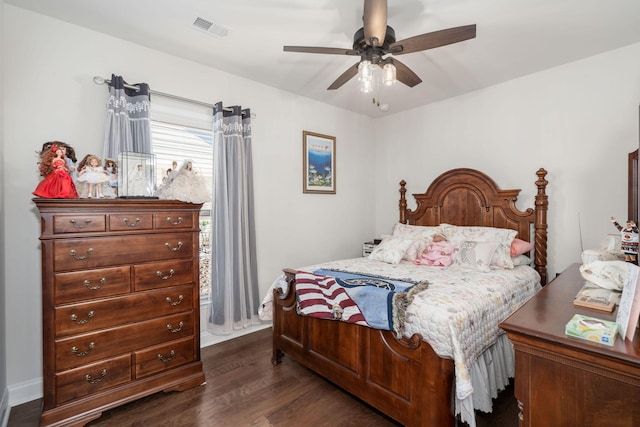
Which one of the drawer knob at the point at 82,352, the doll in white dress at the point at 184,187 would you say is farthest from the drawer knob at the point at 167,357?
the doll in white dress at the point at 184,187

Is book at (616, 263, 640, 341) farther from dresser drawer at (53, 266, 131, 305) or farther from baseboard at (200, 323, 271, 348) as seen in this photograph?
baseboard at (200, 323, 271, 348)

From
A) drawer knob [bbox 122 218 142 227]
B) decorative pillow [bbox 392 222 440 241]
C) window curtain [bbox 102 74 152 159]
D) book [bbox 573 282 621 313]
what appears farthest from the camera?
decorative pillow [bbox 392 222 440 241]

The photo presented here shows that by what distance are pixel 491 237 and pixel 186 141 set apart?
317 centimetres

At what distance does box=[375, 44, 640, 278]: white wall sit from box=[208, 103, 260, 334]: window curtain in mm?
2140

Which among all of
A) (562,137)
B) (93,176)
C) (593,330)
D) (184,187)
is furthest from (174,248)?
(562,137)

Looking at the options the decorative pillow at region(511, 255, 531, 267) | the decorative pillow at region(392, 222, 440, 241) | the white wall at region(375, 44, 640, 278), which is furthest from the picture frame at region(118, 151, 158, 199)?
the decorative pillow at region(511, 255, 531, 267)

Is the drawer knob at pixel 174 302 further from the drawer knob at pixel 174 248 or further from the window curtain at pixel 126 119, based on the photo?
the window curtain at pixel 126 119

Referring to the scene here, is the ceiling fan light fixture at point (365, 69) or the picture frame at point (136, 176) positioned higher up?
the ceiling fan light fixture at point (365, 69)

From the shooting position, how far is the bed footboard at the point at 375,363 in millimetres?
1611

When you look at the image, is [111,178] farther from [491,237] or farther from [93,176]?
[491,237]

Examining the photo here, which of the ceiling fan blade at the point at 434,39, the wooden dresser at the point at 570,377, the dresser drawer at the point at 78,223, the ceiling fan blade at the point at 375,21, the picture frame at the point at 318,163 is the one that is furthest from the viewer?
the picture frame at the point at 318,163

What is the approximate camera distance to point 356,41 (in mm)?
1837

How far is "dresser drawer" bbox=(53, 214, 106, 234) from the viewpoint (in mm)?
1771

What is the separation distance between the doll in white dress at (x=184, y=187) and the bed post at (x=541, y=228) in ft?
10.3
